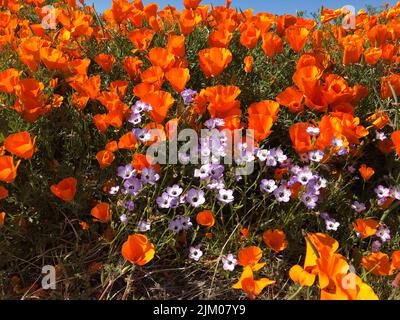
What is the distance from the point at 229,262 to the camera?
5.91 feet

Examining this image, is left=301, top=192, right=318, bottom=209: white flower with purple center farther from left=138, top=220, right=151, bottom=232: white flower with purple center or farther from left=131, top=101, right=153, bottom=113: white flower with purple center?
left=131, top=101, right=153, bottom=113: white flower with purple center

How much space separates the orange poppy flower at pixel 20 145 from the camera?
1668mm

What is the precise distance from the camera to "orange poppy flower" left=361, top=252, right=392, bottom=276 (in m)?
1.71

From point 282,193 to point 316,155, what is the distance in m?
0.22

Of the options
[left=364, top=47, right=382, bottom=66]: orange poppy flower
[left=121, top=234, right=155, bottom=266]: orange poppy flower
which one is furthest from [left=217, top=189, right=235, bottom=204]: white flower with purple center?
[left=364, top=47, right=382, bottom=66]: orange poppy flower

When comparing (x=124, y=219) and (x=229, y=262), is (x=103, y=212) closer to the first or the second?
(x=124, y=219)

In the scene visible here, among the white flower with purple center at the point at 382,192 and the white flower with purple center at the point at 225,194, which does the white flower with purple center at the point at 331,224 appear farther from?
the white flower with purple center at the point at 225,194

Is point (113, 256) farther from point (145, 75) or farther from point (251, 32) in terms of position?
point (251, 32)

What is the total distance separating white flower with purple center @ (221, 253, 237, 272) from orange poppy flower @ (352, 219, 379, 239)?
51 centimetres

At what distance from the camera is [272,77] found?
2461 mm

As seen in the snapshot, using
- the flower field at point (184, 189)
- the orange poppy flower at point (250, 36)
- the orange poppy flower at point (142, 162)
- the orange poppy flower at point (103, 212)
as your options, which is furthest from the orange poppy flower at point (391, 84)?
the orange poppy flower at point (103, 212)

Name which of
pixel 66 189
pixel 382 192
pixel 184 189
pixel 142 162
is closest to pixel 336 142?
pixel 382 192

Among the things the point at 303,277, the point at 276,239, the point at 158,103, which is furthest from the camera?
the point at 158,103
